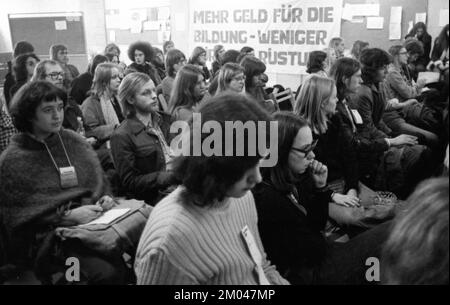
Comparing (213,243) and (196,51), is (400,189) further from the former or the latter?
(196,51)

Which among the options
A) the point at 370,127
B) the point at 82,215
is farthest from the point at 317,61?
the point at 82,215

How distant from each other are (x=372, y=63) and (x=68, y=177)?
2.65 metres

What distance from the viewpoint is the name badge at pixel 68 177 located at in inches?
81.0

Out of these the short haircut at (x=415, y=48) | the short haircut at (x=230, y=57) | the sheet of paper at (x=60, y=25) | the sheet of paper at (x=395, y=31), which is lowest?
the short haircut at (x=230, y=57)

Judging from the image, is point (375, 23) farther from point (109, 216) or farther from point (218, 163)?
point (218, 163)

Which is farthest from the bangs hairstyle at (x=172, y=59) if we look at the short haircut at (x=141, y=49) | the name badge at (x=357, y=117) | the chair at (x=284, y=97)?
the name badge at (x=357, y=117)

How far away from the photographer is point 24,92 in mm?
2088

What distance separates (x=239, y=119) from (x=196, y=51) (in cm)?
469

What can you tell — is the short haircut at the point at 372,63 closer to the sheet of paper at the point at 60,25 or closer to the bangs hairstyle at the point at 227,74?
the bangs hairstyle at the point at 227,74

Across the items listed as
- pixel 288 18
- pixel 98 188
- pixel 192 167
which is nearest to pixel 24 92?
pixel 98 188

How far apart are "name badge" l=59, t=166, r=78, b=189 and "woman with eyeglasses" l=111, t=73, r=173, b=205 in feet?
1.13

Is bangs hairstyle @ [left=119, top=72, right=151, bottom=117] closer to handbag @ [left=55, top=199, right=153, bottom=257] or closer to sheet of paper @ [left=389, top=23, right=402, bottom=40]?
handbag @ [left=55, top=199, right=153, bottom=257]

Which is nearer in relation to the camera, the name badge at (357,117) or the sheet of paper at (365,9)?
the name badge at (357,117)

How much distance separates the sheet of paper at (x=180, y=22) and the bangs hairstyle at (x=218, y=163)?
7.34 m
